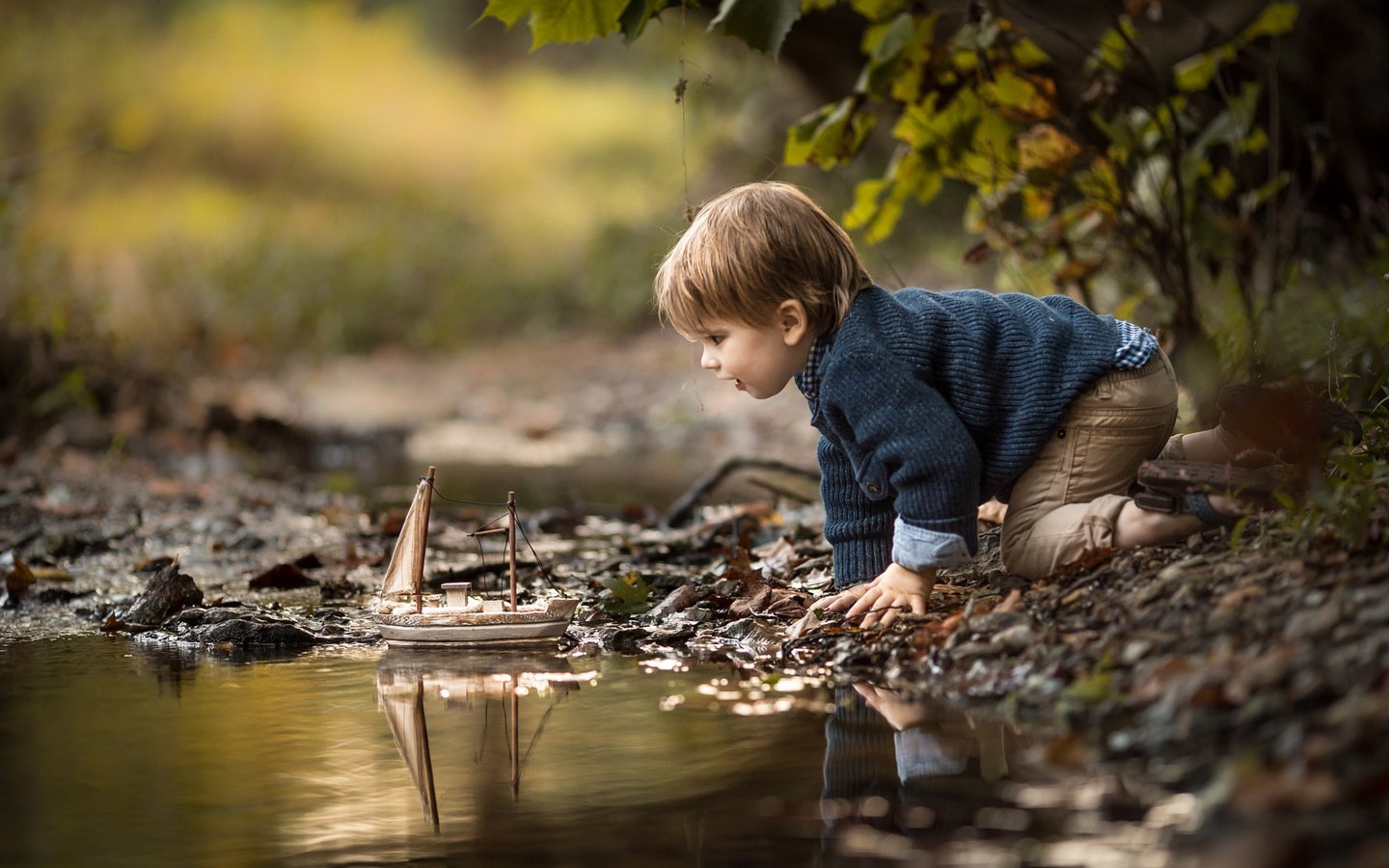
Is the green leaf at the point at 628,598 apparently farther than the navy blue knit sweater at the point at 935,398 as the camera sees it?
Yes

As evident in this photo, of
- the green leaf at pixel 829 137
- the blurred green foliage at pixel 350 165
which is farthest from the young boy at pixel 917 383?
the blurred green foliage at pixel 350 165

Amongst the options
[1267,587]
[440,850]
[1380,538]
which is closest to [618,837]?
[440,850]

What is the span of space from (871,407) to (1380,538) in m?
0.94

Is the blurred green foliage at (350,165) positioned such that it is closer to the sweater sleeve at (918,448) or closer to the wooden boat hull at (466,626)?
the wooden boat hull at (466,626)

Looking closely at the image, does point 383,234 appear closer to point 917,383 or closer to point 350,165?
point 350,165

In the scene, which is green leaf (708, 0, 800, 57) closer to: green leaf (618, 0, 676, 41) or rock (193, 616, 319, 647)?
green leaf (618, 0, 676, 41)

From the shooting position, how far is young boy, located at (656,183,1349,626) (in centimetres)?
271

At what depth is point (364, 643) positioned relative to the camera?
2.90m

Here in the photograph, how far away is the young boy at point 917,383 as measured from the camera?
2.71 metres

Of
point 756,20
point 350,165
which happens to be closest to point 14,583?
point 756,20

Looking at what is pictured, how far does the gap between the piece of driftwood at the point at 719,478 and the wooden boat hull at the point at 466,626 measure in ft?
5.77

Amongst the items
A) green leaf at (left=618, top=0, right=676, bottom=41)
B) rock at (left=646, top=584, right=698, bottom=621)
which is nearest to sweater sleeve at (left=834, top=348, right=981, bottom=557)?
rock at (left=646, top=584, right=698, bottom=621)

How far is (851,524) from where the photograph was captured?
9.86 feet

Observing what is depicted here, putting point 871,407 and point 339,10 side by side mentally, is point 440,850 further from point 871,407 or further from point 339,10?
point 339,10
